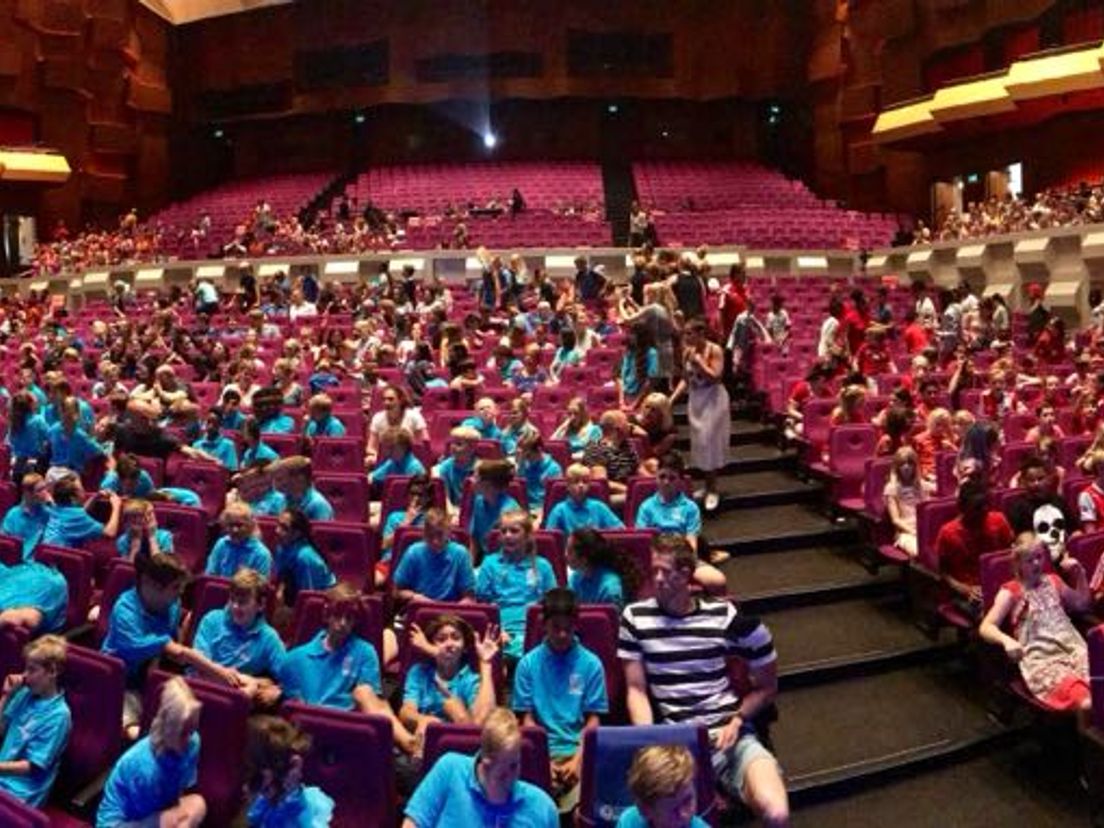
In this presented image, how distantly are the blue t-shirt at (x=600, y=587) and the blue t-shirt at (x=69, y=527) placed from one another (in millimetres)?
2763

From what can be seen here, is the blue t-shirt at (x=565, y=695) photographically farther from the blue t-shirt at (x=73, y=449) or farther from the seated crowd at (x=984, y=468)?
the blue t-shirt at (x=73, y=449)

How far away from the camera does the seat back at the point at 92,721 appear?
427 cm

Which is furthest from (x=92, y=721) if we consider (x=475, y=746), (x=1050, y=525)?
(x=1050, y=525)

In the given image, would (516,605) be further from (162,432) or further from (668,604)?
(162,432)

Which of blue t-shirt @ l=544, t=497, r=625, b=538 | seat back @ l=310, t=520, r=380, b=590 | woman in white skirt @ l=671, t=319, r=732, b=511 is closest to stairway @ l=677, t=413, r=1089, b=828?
woman in white skirt @ l=671, t=319, r=732, b=511

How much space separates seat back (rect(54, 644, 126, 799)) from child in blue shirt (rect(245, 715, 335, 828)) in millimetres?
1007

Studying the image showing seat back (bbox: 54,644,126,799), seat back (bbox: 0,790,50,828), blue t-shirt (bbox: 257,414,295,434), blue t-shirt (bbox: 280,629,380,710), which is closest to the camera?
seat back (bbox: 0,790,50,828)

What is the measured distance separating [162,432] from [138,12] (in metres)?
22.6

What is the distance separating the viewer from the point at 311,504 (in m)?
6.40

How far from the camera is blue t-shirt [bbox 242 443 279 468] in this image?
7.34 meters

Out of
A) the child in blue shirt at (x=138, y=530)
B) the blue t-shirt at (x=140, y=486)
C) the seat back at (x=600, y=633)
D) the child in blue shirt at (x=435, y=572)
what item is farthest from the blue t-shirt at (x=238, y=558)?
the seat back at (x=600, y=633)

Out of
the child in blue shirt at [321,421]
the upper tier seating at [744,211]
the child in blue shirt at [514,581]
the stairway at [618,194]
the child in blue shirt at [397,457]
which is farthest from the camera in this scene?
the stairway at [618,194]

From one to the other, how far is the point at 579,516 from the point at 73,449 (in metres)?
3.74

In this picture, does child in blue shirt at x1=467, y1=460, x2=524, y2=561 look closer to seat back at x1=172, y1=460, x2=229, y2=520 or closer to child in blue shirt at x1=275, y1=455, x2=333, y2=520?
child in blue shirt at x1=275, y1=455, x2=333, y2=520
